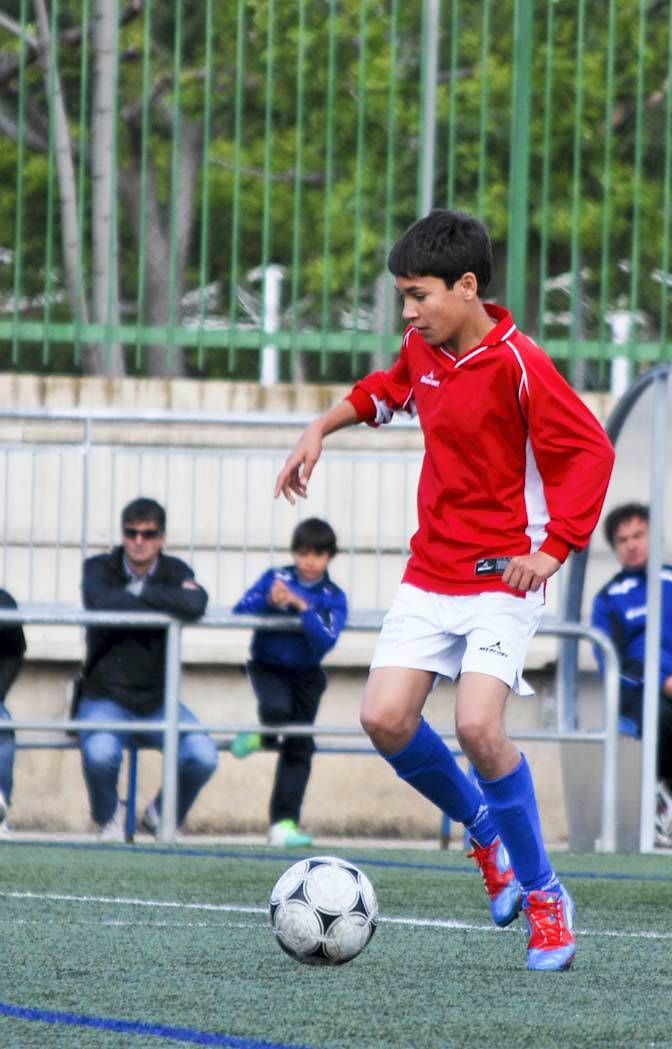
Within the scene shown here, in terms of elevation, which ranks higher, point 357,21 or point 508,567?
point 357,21

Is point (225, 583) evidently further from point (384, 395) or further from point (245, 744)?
point (384, 395)

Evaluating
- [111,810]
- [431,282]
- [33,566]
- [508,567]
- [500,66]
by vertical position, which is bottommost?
[111,810]

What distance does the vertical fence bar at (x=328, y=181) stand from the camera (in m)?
10.5

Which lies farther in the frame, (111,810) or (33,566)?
(33,566)

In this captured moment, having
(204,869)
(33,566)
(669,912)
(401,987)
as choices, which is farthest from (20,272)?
(401,987)

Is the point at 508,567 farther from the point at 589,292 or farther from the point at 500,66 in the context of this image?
the point at 500,66

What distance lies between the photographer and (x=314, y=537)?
8.96 meters

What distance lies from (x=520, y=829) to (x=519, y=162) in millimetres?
6601

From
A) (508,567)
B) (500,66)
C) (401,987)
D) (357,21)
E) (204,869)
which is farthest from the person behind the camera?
(500,66)

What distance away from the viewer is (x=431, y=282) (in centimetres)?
479

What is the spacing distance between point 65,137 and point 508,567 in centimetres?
643

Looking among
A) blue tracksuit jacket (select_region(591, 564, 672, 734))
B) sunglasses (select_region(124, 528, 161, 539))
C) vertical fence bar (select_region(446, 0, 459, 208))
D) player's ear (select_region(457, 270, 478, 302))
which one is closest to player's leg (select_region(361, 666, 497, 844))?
player's ear (select_region(457, 270, 478, 302))

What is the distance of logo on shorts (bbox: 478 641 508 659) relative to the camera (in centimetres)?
471

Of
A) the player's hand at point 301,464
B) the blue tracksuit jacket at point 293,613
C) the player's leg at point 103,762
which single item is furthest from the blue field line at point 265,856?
the player's hand at point 301,464
